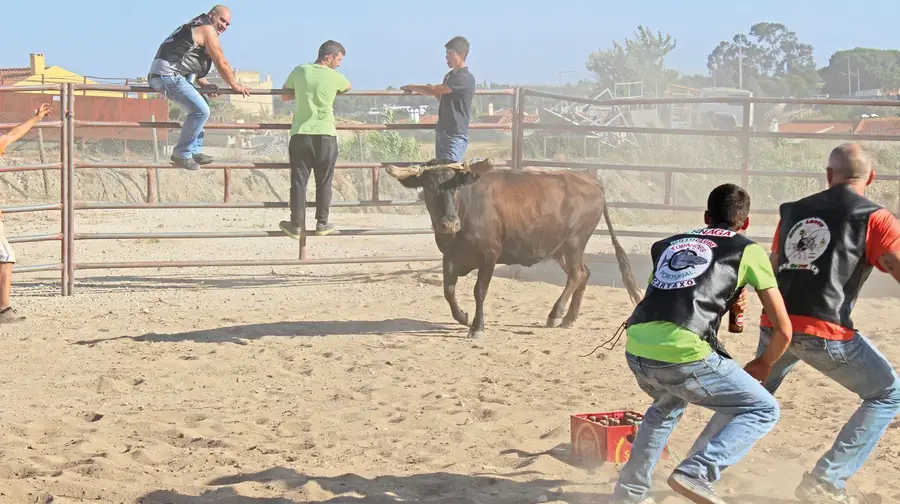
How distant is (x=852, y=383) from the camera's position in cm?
478

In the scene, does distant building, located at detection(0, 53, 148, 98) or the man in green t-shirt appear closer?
the man in green t-shirt

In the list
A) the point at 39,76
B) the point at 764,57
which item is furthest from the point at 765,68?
the point at 39,76

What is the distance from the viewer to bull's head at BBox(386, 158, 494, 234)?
8.95m

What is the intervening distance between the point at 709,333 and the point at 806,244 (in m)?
0.73

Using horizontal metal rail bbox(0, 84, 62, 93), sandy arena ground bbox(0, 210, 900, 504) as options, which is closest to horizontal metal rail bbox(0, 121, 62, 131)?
horizontal metal rail bbox(0, 84, 62, 93)

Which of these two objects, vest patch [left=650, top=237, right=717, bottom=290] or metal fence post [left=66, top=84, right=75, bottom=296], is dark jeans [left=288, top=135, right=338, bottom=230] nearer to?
metal fence post [left=66, top=84, right=75, bottom=296]

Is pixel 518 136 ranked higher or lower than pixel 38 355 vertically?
higher

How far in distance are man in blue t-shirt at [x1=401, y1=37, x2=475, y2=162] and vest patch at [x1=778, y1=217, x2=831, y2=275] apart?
5.54 meters

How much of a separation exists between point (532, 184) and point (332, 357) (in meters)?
2.58

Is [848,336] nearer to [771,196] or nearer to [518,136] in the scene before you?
[518,136]

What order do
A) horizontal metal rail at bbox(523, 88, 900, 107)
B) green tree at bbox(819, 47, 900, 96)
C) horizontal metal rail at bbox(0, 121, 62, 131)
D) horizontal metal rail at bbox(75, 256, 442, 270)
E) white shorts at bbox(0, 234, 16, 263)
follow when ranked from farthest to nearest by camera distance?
green tree at bbox(819, 47, 900, 96)
horizontal metal rail at bbox(523, 88, 900, 107)
horizontal metal rail at bbox(75, 256, 442, 270)
horizontal metal rail at bbox(0, 121, 62, 131)
white shorts at bbox(0, 234, 16, 263)

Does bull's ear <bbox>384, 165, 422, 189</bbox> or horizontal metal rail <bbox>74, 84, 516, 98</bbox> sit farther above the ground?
horizontal metal rail <bbox>74, 84, 516, 98</bbox>

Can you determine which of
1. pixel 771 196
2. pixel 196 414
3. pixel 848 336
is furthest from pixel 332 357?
pixel 771 196

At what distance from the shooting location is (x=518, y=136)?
12.1 meters
